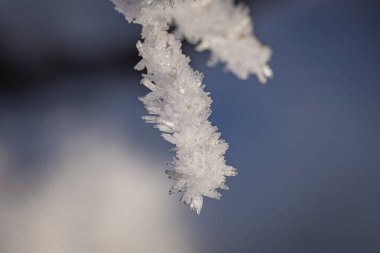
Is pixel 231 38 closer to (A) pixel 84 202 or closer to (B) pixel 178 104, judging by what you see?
(B) pixel 178 104

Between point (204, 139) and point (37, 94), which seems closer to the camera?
point (204, 139)

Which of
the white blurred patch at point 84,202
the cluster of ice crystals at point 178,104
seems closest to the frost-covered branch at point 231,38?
the cluster of ice crystals at point 178,104

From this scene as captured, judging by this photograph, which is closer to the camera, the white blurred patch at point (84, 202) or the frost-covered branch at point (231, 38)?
the frost-covered branch at point (231, 38)

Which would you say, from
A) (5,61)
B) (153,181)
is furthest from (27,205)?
(5,61)

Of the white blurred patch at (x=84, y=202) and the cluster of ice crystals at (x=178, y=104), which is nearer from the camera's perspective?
the cluster of ice crystals at (x=178, y=104)

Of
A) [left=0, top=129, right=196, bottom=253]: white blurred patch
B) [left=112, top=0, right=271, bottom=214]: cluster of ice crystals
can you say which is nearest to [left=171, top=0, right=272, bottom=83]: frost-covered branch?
[left=112, top=0, right=271, bottom=214]: cluster of ice crystals

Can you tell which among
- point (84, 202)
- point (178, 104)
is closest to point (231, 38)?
point (178, 104)

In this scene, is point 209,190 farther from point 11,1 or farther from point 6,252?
point 6,252

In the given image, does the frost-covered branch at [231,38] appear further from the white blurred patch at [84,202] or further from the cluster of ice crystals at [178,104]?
the white blurred patch at [84,202]

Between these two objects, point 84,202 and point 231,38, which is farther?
→ point 84,202

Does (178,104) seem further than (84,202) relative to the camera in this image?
No

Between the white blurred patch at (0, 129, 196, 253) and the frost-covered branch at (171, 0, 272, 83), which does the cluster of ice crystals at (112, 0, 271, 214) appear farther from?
the white blurred patch at (0, 129, 196, 253)
